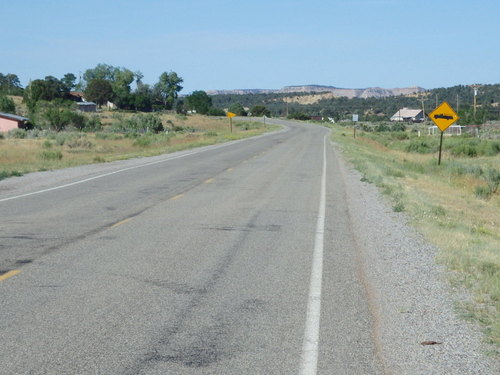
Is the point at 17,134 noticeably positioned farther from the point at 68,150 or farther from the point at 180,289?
the point at 180,289

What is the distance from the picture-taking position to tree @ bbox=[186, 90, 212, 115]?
169950 millimetres

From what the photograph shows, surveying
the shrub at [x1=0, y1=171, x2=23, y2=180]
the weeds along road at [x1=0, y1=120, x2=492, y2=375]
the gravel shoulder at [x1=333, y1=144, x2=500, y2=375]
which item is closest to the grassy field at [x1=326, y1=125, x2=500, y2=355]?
the gravel shoulder at [x1=333, y1=144, x2=500, y2=375]

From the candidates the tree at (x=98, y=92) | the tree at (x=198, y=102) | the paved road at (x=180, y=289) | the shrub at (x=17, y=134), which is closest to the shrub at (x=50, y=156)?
the paved road at (x=180, y=289)

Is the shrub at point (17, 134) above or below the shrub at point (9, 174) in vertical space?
below

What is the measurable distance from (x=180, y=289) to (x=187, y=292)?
17 centimetres

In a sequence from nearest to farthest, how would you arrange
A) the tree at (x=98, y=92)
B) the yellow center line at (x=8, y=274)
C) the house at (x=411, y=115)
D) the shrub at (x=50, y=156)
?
the yellow center line at (x=8, y=274) → the shrub at (x=50, y=156) → the tree at (x=98, y=92) → the house at (x=411, y=115)

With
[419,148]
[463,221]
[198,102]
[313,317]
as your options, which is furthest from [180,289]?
[198,102]

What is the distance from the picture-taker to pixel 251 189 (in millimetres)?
20344

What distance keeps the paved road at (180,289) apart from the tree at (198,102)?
506ft

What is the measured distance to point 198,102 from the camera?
17475cm

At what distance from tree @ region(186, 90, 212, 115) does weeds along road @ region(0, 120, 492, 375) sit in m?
154

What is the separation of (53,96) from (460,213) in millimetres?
123912

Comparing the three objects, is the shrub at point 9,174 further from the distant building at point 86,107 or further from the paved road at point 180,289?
the distant building at point 86,107

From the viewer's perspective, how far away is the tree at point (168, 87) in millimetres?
178250
